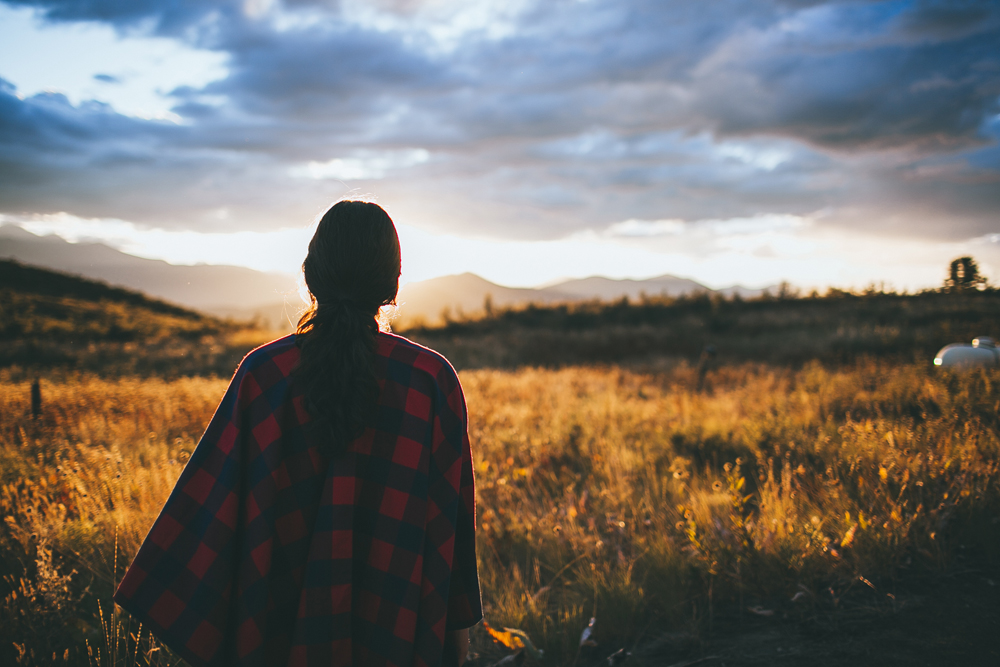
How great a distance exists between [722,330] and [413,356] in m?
22.3

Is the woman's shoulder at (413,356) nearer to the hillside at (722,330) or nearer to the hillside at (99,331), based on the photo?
the hillside at (722,330)

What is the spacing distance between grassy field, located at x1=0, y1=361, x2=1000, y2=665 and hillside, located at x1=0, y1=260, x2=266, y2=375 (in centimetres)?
1034

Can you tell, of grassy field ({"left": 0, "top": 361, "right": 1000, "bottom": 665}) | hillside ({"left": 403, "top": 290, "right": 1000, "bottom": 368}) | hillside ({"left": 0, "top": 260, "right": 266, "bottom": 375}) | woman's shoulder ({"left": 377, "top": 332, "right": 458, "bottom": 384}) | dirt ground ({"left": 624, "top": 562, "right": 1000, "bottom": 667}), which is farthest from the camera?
hillside ({"left": 0, "top": 260, "right": 266, "bottom": 375})

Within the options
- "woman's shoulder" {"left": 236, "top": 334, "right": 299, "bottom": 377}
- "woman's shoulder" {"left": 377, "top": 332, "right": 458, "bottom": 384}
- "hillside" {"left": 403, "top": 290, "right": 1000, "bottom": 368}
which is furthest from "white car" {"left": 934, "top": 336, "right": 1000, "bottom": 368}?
"woman's shoulder" {"left": 236, "top": 334, "right": 299, "bottom": 377}

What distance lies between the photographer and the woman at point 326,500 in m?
1.48

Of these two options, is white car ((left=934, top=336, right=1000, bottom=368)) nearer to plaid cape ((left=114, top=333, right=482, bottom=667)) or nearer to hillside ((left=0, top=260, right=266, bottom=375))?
plaid cape ((left=114, top=333, right=482, bottom=667))

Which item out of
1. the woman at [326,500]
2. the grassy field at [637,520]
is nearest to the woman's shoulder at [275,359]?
the woman at [326,500]

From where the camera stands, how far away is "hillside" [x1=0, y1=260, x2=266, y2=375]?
50.4 ft

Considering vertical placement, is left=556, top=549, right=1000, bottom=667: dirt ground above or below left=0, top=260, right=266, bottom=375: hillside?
below

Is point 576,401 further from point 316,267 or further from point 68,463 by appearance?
point 316,267

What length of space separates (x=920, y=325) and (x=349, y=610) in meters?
21.9

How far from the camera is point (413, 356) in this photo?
1.63 meters

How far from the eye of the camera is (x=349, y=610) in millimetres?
1529

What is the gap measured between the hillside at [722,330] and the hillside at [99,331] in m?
8.66
